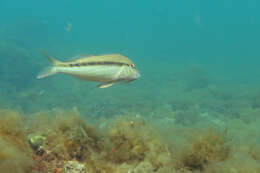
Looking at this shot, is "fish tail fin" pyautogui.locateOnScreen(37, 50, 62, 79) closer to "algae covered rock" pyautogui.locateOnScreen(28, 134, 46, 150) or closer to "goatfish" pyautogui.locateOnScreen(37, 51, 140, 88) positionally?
"goatfish" pyautogui.locateOnScreen(37, 51, 140, 88)

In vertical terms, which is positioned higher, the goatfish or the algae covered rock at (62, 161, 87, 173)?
the goatfish

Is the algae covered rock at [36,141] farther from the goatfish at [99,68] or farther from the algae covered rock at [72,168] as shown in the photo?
the goatfish at [99,68]

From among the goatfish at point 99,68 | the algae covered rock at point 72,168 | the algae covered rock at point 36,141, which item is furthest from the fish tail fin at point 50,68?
the algae covered rock at point 72,168

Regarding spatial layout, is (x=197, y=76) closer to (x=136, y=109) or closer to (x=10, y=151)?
(x=136, y=109)

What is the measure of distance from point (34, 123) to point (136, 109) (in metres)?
10.7

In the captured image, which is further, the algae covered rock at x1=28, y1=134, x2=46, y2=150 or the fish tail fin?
the fish tail fin

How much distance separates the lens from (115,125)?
2.98 m

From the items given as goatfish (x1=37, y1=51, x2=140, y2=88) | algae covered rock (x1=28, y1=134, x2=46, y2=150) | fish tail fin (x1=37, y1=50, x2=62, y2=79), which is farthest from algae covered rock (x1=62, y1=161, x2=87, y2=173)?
fish tail fin (x1=37, y1=50, x2=62, y2=79)

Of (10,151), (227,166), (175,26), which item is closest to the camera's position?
(10,151)

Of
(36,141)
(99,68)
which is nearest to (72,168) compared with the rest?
(36,141)

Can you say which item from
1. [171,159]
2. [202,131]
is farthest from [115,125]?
[202,131]

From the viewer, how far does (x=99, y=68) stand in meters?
2.49

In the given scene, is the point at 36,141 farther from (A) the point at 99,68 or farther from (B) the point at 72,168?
(A) the point at 99,68

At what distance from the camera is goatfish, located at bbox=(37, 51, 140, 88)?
2500 mm
